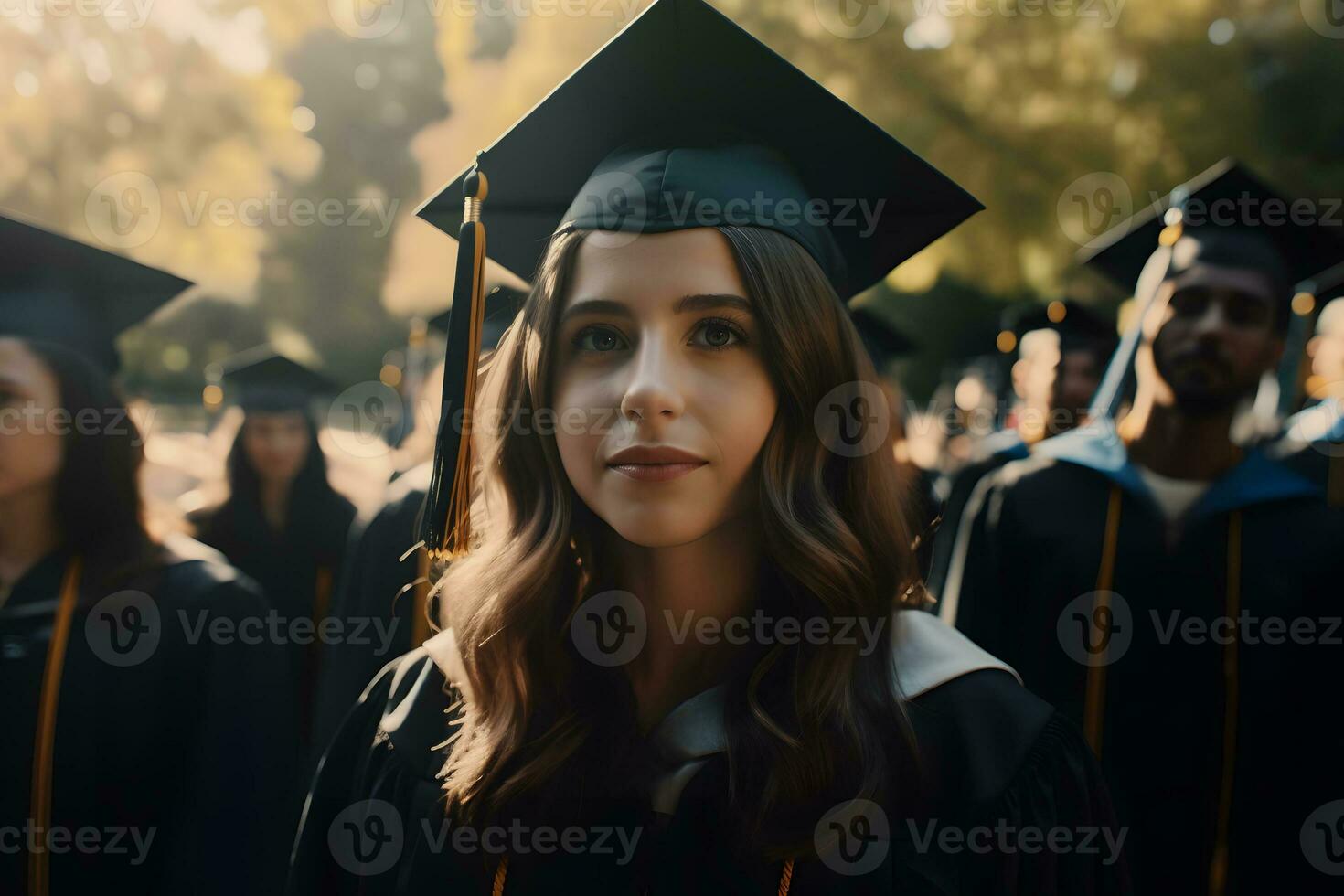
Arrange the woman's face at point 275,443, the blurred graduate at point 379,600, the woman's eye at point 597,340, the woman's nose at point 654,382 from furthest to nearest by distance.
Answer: the woman's face at point 275,443, the blurred graduate at point 379,600, the woman's eye at point 597,340, the woman's nose at point 654,382

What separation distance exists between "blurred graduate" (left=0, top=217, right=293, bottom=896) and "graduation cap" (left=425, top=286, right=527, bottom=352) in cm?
102

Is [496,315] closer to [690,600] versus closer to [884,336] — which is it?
[690,600]

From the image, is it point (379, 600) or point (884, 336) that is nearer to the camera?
point (379, 600)

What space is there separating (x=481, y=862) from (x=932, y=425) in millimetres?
16117

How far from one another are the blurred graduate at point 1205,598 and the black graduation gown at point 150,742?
94.9 inches

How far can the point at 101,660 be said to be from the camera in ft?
7.98

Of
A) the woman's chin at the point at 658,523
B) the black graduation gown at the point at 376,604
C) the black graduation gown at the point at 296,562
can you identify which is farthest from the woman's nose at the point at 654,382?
the black graduation gown at the point at 296,562

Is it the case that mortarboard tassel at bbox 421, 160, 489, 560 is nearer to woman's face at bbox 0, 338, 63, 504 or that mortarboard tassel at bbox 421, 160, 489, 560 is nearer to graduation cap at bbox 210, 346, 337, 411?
woman's face at bbox 0, 338, 63, 504

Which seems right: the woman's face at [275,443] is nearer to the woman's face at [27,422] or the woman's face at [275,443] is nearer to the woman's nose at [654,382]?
the woman's face at [27,422]

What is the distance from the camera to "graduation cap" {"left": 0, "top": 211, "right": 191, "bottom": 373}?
253 centimetres

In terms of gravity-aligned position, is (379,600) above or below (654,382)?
below

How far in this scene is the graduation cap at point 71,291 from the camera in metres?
2.53

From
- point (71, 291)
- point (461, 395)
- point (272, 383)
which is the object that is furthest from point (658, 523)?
point (272, 383)

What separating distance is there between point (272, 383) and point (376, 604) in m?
2.52
